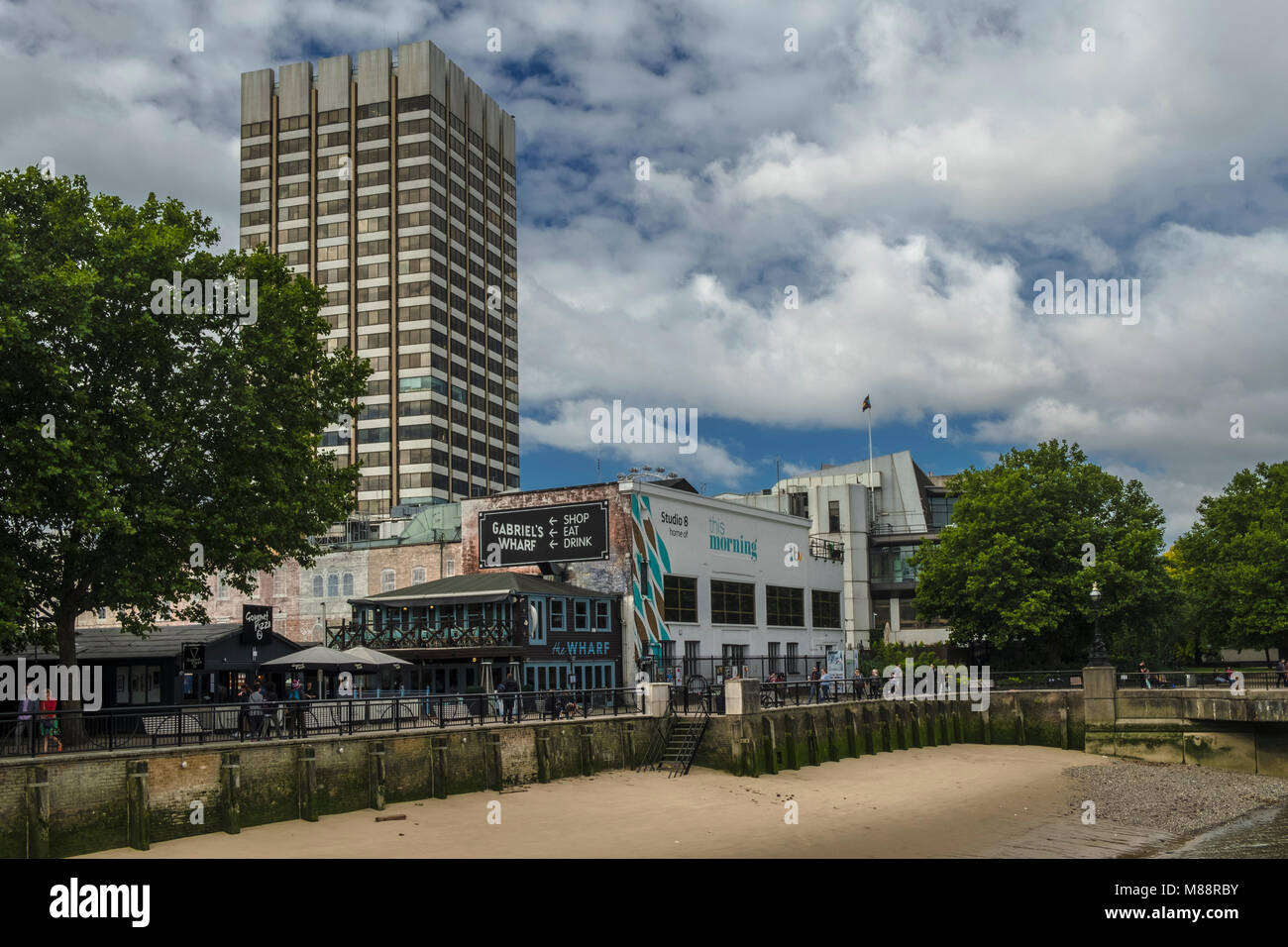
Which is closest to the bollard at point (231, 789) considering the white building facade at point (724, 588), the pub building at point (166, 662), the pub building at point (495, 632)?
the pub building at point (166, 662)

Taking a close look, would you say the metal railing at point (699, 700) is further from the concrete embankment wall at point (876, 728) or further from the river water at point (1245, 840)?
the river water at point (1245, 840)

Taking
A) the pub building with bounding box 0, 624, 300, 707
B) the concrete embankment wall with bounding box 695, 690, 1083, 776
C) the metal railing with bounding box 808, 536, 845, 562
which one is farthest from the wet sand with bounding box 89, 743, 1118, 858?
the metal railing with bounding box 808, 536, 845, 562

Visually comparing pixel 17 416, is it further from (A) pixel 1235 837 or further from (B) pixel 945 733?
(B) pixel 945 733

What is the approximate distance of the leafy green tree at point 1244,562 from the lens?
65375 mm

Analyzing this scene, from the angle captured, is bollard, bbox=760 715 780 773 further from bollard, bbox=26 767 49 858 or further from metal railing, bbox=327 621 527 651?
bollard, bbox=26 767 49 858

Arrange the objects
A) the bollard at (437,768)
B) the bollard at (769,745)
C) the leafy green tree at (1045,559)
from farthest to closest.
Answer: the leafy green tree at (1045,559) < the bollard at (769,745) < the bollard at (437,768)

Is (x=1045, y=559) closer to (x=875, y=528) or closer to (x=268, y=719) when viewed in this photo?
(x=875, y=528)

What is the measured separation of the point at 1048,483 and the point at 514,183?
83913 millimetres

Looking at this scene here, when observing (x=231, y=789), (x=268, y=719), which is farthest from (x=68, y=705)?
(x=231, y=789)

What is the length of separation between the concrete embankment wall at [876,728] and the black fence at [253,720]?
4.92 metres

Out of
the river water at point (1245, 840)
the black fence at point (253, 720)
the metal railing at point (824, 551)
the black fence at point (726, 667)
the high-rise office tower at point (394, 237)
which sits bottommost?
the river water at point (1245, 840)

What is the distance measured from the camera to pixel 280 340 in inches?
1417

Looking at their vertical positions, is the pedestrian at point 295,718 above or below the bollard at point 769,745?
above

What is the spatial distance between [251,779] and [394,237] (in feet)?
315
